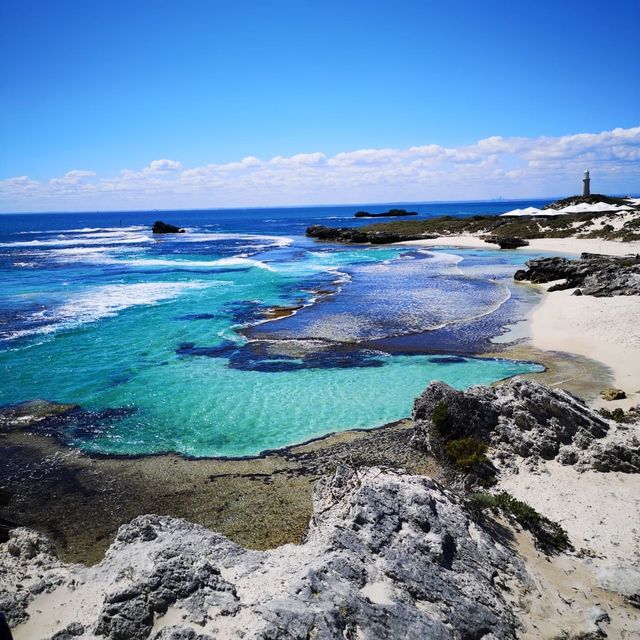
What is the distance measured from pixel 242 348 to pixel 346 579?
57.2 ft

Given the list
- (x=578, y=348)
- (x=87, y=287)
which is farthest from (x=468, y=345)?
(x=87, y=287)

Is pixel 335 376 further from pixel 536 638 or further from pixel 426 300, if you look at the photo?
pixel 426 300

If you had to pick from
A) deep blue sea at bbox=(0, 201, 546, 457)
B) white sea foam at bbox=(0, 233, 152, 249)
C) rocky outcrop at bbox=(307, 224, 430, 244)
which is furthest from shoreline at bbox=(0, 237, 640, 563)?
white sea foam at bbox=(0, 233, 152, 249)

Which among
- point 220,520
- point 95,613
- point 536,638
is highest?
point 95,613

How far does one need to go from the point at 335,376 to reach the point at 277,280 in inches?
996

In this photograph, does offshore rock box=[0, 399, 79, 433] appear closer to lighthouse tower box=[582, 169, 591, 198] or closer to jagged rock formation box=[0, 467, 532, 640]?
jagged rock formation box=[0, 467, 532, 640]

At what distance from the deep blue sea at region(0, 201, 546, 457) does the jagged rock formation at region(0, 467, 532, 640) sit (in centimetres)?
671

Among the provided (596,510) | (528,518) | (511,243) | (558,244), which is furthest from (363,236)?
(528,518)

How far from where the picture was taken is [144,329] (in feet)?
87.8

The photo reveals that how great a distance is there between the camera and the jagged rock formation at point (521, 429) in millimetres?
A: 9492

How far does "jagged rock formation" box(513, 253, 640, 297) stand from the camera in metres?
28.3

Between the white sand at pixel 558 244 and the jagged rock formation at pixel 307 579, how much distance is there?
45.4 meters

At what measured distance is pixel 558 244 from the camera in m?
56.8

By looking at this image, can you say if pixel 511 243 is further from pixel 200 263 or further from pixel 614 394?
pixel 614 394
